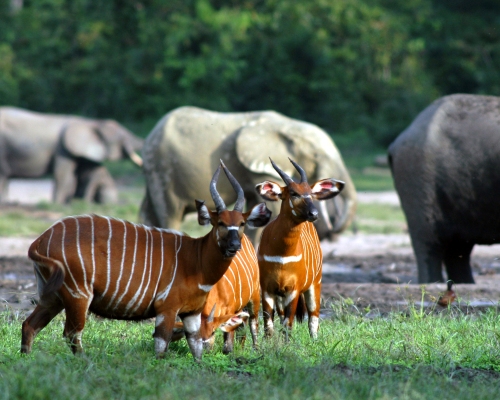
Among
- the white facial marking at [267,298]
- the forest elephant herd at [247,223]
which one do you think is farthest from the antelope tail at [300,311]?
the white facial marking at [267,298]

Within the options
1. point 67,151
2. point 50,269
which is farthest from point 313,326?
point 67,151

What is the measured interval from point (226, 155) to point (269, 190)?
5.23 meters

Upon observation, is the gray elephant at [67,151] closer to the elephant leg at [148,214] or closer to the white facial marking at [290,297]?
the elephant leg at [148,214]

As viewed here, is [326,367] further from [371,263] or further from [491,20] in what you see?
[491,20]

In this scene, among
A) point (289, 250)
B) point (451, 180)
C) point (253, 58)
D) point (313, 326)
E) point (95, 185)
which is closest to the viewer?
point (289, 250)

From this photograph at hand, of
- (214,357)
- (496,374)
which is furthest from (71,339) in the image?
(496,374)

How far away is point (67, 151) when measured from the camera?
22.0m

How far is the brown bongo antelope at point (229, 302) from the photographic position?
6.08 metres

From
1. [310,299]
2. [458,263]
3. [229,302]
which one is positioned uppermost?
[229,302]

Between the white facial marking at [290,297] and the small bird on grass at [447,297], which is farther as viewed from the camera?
the small bird on grass at [447,297]

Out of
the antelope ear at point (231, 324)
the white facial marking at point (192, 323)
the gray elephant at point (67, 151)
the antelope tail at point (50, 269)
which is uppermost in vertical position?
the antelope tail at point (50, 269)

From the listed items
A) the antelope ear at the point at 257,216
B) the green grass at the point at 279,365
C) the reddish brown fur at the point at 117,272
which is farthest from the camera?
the antelope ear at the point at 257,216

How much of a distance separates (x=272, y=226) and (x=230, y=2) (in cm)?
2872

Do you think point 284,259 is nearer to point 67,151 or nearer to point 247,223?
point 247,223
